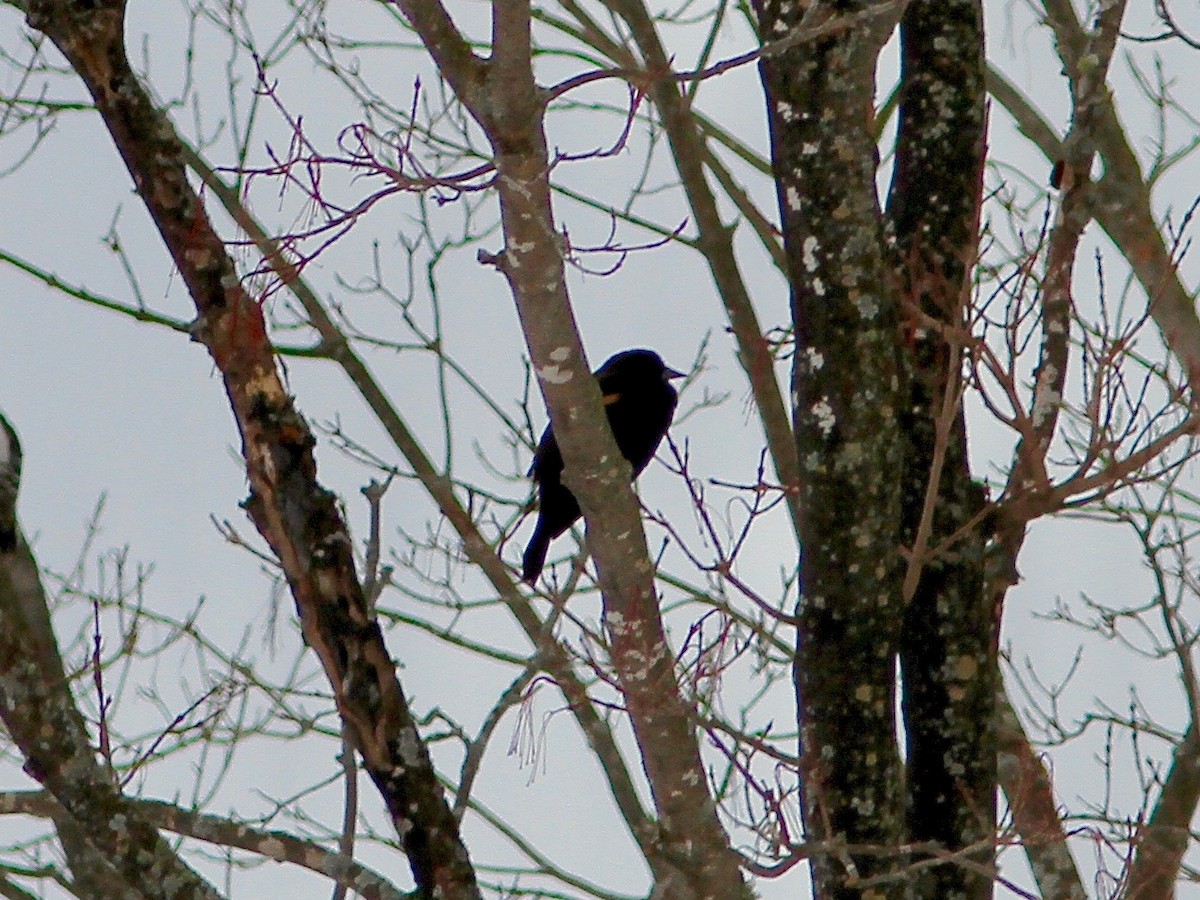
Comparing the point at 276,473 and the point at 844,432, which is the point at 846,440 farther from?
the point at 276,473

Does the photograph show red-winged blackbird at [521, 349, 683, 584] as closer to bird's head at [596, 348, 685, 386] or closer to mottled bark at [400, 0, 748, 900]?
bird's head at [596, 348, 685, 386]

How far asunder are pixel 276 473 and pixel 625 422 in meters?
2.64

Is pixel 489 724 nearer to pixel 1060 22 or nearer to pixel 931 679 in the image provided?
pixel 931 679

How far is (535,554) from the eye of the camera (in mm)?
5156

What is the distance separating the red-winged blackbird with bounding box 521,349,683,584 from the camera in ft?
16.2

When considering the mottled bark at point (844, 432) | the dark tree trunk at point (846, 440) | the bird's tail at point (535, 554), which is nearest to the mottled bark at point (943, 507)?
the dark tree trunk at point (846, 440)

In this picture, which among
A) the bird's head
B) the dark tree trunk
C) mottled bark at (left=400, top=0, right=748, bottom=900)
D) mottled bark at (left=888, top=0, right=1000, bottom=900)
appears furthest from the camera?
the bird's head

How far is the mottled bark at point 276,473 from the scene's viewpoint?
2.62 meters

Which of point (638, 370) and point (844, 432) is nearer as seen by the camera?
point (844, 432)

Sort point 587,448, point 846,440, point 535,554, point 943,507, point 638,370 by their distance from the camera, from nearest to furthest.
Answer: point 587,448, point 846,440, point 943,507, point 535,554, point 638,370

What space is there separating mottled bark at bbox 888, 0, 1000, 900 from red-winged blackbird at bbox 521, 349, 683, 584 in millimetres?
1918

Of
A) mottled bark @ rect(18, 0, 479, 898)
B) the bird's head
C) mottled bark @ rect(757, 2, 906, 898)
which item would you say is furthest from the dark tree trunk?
the bird's head

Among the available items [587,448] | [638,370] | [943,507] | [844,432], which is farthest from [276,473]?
[638,370]

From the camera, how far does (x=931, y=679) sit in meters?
2.98
